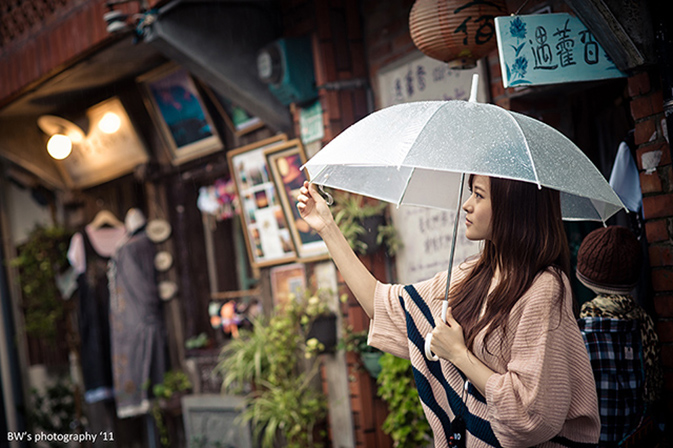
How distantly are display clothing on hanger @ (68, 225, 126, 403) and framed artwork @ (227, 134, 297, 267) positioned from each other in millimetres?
2336

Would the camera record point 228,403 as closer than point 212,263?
Yes

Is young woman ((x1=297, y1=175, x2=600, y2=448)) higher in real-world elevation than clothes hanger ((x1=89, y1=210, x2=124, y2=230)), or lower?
lower

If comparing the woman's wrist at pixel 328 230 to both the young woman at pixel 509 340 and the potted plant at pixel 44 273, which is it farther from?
the potted plant at pixel 44 273

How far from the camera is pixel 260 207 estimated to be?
20.5ft

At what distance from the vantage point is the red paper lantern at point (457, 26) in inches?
143

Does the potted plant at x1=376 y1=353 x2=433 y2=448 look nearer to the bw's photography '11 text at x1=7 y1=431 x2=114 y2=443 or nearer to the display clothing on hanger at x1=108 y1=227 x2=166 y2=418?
the display clothing on hanger at x1=108 y1=227 x2=166 y2=418

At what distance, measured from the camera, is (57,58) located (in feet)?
21.6

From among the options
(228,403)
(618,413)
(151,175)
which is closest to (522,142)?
(618,413)

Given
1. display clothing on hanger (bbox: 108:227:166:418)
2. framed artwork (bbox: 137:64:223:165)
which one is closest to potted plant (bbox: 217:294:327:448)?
display clothing on hanger (bbox: 108:227:166:418)

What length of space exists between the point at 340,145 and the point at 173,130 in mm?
4886

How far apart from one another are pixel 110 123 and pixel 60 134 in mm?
953

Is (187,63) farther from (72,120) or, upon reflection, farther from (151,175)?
(72,120)

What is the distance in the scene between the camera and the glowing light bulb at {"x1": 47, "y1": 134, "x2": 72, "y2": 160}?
8.11 metres

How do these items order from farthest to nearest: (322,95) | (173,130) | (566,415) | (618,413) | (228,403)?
(173,130)
(228,403)
(322,95)
(618,413)
(566,415)
